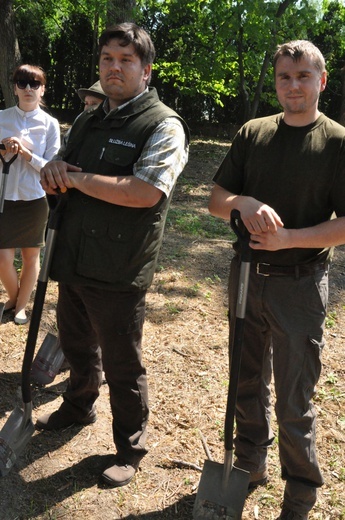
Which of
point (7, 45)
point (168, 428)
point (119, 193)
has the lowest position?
point (168, 428)

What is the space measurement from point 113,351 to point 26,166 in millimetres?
2024

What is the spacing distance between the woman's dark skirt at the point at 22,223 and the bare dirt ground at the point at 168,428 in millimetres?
731

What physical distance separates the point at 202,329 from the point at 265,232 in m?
2.58

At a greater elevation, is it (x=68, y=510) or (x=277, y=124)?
(x=277, y=124)

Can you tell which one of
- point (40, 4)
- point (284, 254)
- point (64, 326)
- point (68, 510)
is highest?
point (40, 4)

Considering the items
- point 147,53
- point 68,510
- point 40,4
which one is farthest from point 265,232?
point 40,4

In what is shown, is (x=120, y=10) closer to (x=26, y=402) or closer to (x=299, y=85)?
(x=299, y=85)

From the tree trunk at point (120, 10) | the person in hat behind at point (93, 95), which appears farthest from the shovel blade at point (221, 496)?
the tree trunk at point (120, 10)

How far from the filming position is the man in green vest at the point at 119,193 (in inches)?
97.4

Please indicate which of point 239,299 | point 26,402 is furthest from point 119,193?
point 26,402

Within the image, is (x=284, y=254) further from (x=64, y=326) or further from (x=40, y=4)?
(x=40, y=4)

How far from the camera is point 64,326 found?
9.84ft

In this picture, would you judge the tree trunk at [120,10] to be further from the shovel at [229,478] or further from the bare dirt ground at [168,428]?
the shovel at [229,478]

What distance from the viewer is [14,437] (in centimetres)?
285
